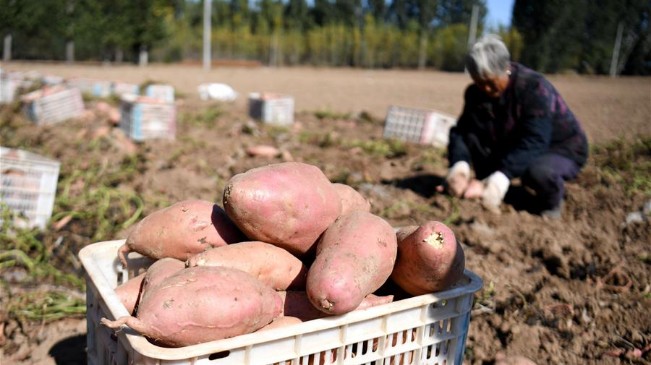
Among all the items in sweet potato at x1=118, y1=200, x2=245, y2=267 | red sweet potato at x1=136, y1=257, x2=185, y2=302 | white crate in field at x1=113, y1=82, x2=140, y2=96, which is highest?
sweet potato at x1=118, y1=200, x2=245, y2=267

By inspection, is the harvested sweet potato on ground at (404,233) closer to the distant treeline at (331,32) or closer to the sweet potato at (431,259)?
the sweet potato at (431,259)

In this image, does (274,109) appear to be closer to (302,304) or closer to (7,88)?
(7,88)

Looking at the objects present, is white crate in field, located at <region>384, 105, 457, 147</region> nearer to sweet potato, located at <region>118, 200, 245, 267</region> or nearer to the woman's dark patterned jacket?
the woman's dark patterned jacket

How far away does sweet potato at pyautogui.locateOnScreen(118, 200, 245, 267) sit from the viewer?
2121mm

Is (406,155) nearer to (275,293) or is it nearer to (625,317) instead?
(625,317)

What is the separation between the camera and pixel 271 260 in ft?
6.64

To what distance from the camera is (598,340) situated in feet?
8.77

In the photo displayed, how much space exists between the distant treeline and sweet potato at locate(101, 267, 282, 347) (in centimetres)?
1846

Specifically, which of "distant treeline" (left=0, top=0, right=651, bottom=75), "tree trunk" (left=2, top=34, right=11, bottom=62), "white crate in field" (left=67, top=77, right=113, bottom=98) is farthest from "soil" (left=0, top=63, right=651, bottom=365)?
"tree trunk" (left=2, top=34, right=11, bottom=62)

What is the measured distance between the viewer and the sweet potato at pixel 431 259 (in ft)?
6.31

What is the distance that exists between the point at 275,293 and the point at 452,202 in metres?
2.82

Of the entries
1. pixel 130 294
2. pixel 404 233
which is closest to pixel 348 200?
pixel 404 233

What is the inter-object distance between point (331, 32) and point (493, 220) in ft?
122

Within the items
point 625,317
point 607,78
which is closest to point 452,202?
point 625,317
